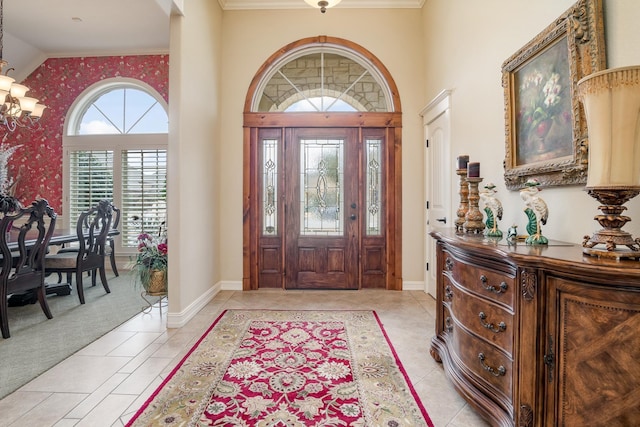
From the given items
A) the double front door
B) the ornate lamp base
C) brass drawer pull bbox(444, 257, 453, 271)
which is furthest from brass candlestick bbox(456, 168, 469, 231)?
the double front door

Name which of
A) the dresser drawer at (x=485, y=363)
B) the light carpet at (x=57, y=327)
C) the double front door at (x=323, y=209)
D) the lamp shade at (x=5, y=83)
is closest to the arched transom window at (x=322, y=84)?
the double front door at (x=323, y=209)

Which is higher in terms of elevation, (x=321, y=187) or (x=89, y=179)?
(x=89, y=179)

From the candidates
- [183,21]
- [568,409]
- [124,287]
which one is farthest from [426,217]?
[124,287]

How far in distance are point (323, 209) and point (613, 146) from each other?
330 cm

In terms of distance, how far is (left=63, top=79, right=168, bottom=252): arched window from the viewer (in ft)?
17.4

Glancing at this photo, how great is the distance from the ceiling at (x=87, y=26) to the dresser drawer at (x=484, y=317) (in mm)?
3975

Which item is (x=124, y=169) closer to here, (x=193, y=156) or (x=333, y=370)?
(x=193, y=156)

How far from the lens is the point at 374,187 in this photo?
429 cm

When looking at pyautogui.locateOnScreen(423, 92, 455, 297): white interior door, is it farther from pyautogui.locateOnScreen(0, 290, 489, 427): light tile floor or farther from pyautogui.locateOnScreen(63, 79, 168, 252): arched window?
pyautogui.locateOnScreen(63, 79, 168, 252): arched window

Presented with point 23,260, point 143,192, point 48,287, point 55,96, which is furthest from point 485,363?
point 55,96

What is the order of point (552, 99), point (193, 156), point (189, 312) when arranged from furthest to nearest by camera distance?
point (193, 156) < point (189, 312) < point (552, 99)

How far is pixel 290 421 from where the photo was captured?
1697 millimetres

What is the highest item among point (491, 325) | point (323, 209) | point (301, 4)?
point (301, 4)

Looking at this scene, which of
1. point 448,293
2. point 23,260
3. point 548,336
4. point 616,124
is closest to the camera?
point 616,124
